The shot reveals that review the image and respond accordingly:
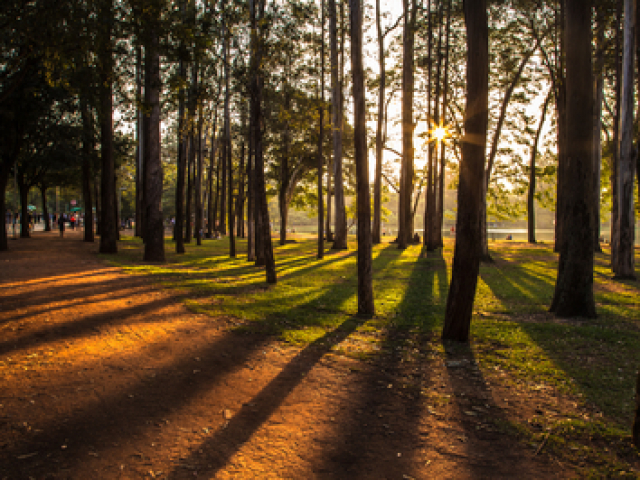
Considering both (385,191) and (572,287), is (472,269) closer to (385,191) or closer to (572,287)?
(572,287)

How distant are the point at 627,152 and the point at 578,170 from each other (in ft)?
20.8

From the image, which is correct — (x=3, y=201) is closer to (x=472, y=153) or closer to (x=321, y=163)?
(x=321, y=163)

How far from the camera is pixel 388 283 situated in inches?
495

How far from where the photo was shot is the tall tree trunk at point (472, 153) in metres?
6.32

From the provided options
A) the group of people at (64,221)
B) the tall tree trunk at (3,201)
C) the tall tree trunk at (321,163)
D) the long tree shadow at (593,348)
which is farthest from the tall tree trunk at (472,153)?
the group of people at (64,221)

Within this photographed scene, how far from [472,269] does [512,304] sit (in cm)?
397

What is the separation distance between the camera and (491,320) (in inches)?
323

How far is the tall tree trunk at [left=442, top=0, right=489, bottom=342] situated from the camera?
6.32m

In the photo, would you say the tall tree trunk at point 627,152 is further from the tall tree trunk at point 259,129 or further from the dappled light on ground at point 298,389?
the tall tree trunk at point 259,129

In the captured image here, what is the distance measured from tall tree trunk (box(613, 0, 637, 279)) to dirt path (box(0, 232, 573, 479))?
1023cm

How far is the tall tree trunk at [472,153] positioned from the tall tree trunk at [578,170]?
2828 mm

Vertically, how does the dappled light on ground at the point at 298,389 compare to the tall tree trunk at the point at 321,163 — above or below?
below

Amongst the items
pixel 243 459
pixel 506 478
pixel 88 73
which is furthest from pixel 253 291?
pixel 506 478

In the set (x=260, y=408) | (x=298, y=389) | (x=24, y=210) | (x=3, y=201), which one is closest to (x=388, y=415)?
(x=298, y=389)
